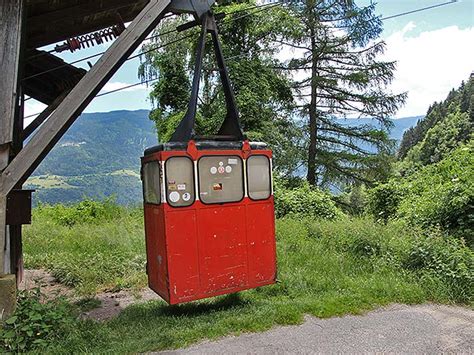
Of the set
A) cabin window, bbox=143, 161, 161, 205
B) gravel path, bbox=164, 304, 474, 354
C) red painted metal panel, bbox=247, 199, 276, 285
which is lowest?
gravel path, bbox=164, 304, 474, 354

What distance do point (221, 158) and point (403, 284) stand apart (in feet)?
11.2

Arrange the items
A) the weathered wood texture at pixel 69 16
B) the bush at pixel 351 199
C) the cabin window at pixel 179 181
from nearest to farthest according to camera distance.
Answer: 1. the cabin window at pixel 179 181
2. the weathered wood texture at pixel 69 16
3. the bush at pixel 351 199

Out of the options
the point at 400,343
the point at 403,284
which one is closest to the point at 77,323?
the point at 400,343

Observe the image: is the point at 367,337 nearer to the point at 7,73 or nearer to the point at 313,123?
the point at 7,73

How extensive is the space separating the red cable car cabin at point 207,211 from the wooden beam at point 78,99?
83 centimetres

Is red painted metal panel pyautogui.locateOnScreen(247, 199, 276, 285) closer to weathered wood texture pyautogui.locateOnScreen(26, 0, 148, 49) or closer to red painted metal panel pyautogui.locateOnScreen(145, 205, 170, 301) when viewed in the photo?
red painted metal panel pyautogui.locateOnScreen(145, 205, 170, 301)

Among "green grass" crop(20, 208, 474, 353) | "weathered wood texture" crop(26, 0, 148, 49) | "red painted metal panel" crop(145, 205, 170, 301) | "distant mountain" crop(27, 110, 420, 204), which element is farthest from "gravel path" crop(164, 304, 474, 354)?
"distant mountain" crop(27, 110, 420, 204)

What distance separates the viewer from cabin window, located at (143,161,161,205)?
439 centimetres

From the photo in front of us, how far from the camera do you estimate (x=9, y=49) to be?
3.90m

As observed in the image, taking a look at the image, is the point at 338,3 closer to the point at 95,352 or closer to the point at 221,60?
the point at 221,60

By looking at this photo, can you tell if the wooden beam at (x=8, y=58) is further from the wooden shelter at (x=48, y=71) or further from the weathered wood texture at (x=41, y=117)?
the weathered wood texture at (x=41, y=117)

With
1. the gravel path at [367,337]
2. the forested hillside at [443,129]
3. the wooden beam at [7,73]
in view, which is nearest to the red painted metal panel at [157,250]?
the gravel path at [367,337]

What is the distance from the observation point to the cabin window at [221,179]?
178 inches

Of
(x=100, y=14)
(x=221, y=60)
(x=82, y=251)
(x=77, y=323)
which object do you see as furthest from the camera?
(x=82, y=251)
